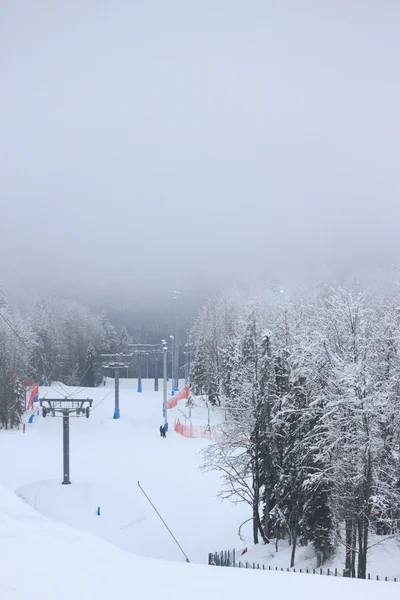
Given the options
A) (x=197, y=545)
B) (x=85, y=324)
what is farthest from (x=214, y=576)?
(x=85, y=324)

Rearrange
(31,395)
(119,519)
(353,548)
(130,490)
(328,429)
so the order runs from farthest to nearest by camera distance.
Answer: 1. (31,395)
2. (130,490)
3. (119,519)
4. (328,429)
5. (353,548)

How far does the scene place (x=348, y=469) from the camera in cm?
1520

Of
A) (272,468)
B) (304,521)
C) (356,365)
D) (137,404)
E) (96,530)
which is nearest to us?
(356,365)

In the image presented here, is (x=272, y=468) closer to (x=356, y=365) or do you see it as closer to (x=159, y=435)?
(x=356, y=365)

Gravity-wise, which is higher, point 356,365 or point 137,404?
point 356,365

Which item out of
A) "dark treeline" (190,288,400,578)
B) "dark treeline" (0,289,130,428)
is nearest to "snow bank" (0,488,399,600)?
"dark treeline" (190,288,400,578)

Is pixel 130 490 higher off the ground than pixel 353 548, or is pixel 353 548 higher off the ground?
pixel 353 548

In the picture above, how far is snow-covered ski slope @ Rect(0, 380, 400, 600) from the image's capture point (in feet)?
27.1

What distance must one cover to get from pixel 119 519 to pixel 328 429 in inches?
504

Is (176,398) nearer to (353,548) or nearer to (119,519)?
(119,519)

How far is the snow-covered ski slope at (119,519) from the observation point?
8.27m

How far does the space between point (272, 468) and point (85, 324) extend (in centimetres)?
7923

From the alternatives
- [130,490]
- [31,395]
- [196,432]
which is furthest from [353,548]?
[31,395]

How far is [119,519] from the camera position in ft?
79.8
